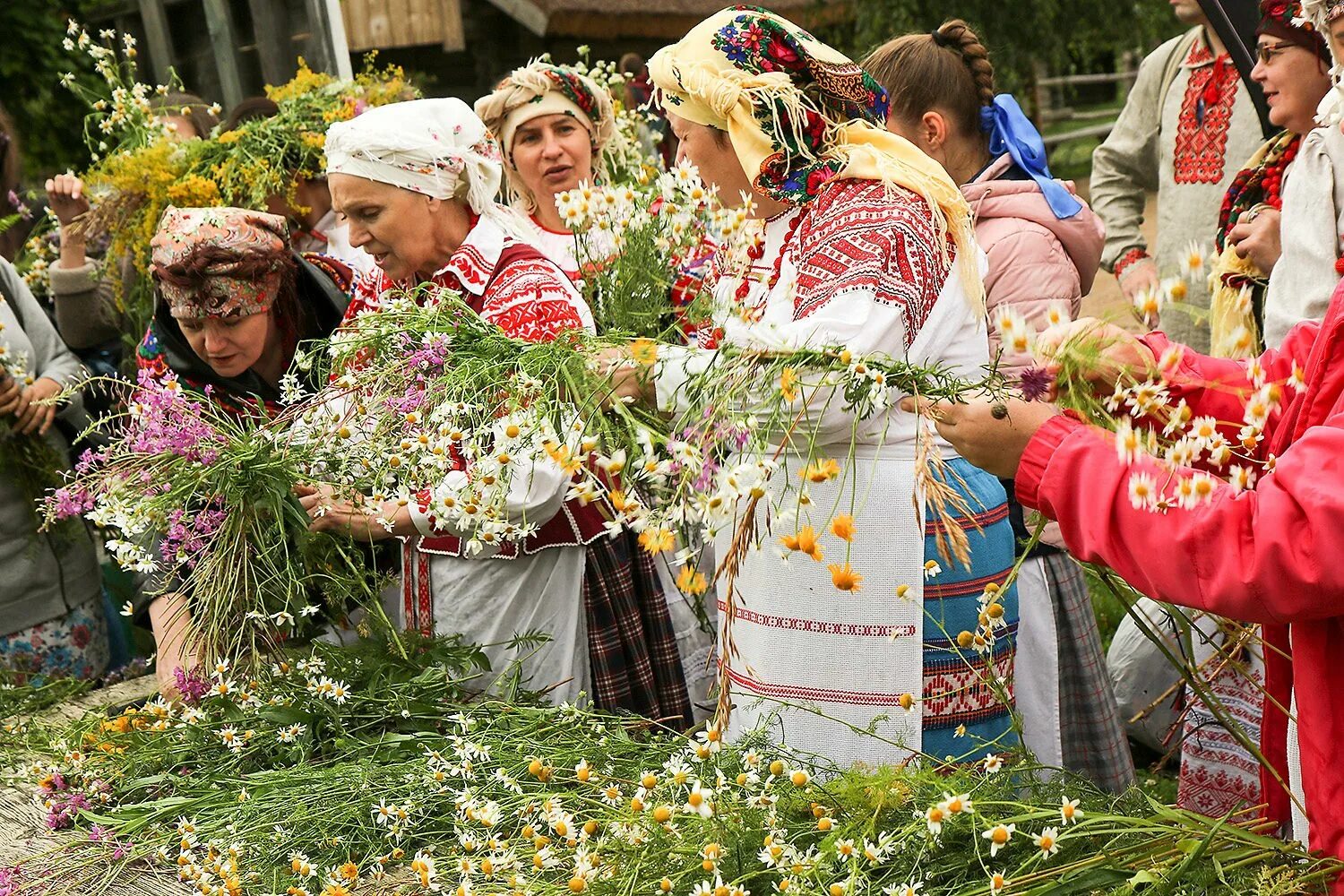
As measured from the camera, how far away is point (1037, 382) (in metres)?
1.55

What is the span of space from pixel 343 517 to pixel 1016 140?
1.79 meters

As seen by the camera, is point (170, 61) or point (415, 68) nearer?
point (170, 61)

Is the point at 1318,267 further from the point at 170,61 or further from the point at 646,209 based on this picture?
the point at 170,61

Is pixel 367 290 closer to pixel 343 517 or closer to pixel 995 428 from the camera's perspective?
pixel 343 517

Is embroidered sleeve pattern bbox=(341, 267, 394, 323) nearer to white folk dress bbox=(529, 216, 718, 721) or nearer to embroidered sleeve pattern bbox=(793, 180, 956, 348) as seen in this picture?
white folk dress bbox=(529, 216, 718, 721)

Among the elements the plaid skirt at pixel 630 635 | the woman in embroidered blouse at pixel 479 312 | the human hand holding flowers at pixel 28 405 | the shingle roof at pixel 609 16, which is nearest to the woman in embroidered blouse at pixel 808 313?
the woman in embroidered blouse at pixel 479 312

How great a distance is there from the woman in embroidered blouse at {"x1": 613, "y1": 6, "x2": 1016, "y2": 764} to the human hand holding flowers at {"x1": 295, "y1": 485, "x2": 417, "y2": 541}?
0.74 m

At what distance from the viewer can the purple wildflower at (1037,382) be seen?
5.07 ft

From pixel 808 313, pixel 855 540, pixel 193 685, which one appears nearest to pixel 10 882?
pixel 193 685

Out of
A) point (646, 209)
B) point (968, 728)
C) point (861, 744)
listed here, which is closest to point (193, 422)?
point (646, 209)

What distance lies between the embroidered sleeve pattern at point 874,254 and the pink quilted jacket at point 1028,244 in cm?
78

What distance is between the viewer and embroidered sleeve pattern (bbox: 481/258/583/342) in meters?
2.59

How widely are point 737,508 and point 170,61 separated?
6.37 meters

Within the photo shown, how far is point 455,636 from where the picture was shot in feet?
9.10
